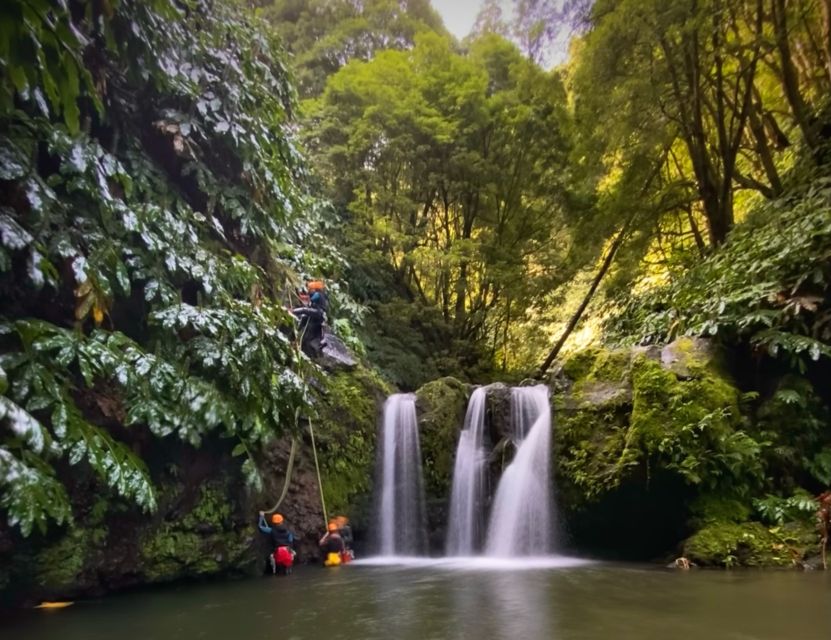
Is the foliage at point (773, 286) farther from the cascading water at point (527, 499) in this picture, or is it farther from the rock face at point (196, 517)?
the rock face at point (196, 517)

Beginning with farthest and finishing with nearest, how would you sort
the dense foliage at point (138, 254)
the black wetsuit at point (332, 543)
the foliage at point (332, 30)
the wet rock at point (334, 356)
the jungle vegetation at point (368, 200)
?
the foliage at point (332, 30) → the wet rock at point (334, 356) → the black wetsuit at point (332, 543) → the jungle vegetation at point (368, 200) → the dense foliage at point (138, 254)

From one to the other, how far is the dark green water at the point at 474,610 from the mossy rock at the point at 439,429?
297cm

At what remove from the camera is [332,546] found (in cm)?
785

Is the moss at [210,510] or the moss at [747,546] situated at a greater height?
the moss at [210,510]

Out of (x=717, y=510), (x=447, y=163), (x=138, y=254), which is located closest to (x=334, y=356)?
(x=138, y=254)

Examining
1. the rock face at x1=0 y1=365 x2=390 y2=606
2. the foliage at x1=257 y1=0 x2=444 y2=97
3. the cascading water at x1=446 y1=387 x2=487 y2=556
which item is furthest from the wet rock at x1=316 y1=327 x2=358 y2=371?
the foliage at x1=257 y1=0 x2=444 y2=97

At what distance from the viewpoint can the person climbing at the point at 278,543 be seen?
7.05 metres

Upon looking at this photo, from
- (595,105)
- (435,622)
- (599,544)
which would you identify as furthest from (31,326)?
(595,105)

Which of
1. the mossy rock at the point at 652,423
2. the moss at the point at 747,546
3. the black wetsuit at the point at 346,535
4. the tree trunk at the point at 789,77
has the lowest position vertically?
the moss at the point at 747,546

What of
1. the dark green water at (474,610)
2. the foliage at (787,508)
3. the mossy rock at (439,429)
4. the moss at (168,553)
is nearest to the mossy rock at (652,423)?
the foliage at (787,508)

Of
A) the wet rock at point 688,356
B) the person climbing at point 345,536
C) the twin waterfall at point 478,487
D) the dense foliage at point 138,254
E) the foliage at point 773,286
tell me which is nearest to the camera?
the dense foliage at point 138,254

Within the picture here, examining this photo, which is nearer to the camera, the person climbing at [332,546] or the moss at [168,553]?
the moss at [168,553]

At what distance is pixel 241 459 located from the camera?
673 cm

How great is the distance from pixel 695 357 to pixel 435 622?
5.27 metres
